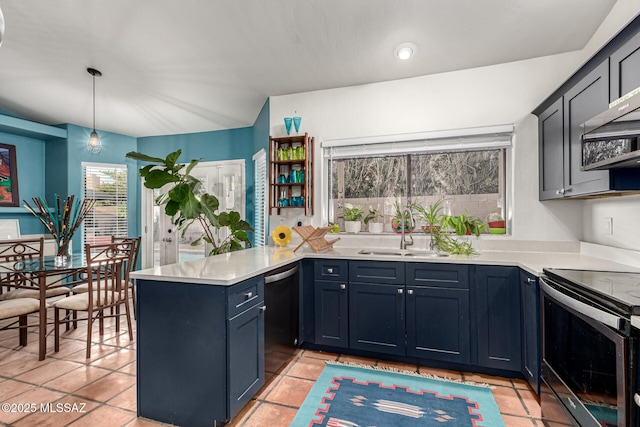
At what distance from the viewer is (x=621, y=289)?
4.39 ft

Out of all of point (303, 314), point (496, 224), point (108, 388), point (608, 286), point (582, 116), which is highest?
point (582, 116)

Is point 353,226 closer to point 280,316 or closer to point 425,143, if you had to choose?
point 425,143

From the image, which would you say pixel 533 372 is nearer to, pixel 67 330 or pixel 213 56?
pixel 213 56

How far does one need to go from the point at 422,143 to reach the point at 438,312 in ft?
5.44

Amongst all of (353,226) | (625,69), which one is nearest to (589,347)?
(625,69)

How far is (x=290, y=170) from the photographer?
143 inches

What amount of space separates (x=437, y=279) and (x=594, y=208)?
1405 millimetres

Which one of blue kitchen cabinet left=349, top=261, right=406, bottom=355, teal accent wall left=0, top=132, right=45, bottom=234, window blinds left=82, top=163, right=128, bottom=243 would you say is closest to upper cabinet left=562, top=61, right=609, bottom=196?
blue kitchen cabinet left=349, top=261, right=406, bottom=355

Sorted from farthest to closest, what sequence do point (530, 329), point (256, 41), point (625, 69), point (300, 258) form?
point (300, 258), point (256, 41), point (530, 329), point (625, 69)

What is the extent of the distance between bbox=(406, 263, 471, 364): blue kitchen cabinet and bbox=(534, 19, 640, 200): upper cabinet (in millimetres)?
955

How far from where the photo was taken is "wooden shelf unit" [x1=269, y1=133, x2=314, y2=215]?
3.42 meters

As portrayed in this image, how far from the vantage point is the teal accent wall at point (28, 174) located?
4.64 meters

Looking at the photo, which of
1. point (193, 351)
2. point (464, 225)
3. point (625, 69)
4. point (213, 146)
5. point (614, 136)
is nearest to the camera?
point (614, 136)

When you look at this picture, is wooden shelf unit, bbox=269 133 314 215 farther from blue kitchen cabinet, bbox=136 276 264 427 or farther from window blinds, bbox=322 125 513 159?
blue kitchen cabinet, bbox=136 276 264 427
